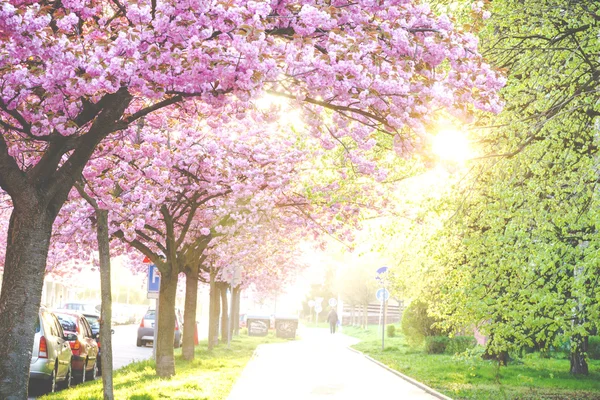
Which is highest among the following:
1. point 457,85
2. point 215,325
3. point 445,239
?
point 457,85

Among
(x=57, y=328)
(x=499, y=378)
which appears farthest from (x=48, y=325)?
(x=499, y=378)

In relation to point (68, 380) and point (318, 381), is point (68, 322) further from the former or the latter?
point (318, 381)

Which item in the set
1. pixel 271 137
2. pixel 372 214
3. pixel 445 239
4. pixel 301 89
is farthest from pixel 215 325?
pixel 301 89

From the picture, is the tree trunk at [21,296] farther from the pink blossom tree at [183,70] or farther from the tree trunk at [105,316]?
the tree trunk at [105,316]

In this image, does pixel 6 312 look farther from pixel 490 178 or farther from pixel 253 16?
pixel 490 178

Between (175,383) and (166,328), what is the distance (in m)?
2.70

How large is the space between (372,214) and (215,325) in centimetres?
1228

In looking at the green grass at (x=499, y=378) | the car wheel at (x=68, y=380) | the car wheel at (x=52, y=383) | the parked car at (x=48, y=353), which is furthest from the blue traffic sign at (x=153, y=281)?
the car wheel at (x=52, y=383)

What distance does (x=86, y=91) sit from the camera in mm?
6895

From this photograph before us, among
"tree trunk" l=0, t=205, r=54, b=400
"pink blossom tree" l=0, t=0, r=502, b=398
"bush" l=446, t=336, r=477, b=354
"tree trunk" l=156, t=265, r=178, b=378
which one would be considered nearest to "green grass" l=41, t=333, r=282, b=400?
"tree trunk" l=156, t=265, r=178, b=378

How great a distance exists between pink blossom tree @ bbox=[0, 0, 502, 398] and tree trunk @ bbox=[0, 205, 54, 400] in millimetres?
11

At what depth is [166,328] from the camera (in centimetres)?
1825

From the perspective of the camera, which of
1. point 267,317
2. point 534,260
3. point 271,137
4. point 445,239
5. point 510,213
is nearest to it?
point 534,260

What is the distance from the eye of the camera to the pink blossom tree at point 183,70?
22.5ft
